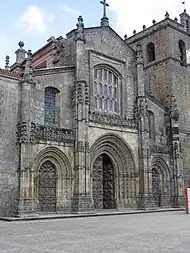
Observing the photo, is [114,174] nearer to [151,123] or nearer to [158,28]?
[151,123]

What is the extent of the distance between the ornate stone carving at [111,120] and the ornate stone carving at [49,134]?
6.75 feet

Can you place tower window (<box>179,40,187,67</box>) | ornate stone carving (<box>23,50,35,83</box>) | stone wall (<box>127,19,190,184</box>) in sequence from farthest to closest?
tower window (<box>179,40,187,67</box>)
stone wall (<box>127,19,190,184</box>)
ornate stone carving (<box>23,50,35,83</box>)

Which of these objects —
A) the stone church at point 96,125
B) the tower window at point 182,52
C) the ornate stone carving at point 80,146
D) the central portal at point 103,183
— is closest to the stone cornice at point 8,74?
the stone church at point 96,125

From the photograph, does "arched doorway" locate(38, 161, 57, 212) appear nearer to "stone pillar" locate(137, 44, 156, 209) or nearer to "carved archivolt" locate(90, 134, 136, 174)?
"carved archivolt" locate(90, 134, 136, 174)

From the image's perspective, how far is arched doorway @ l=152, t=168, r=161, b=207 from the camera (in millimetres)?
27234

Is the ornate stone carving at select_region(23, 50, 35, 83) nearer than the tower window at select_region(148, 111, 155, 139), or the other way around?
the ornate stone carving at select_region(23, 50, 35, 83)

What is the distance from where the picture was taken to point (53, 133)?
70.6 ft

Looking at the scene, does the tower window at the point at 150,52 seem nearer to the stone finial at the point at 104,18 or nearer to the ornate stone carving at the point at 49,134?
the stone finial at the point at 104,18

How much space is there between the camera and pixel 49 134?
69.8 ft

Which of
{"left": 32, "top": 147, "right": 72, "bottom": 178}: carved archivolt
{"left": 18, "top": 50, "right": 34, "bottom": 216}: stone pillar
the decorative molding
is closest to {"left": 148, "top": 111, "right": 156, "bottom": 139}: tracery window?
the decorative molding

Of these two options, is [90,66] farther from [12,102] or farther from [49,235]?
[49,235]

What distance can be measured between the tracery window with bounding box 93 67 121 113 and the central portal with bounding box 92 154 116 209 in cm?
345

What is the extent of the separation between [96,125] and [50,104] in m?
3.27

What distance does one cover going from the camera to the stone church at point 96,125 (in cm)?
2017
